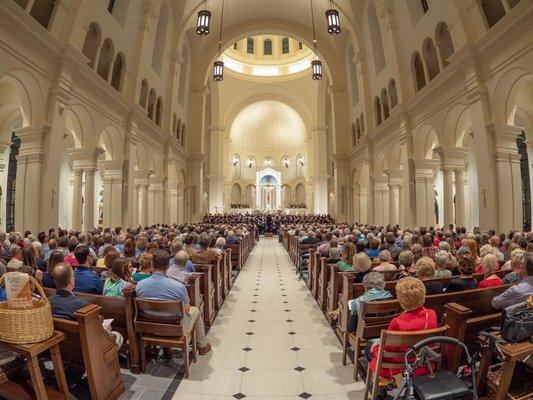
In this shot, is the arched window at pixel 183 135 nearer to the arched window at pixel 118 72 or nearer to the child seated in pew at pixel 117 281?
the arched window at pixel 118 72

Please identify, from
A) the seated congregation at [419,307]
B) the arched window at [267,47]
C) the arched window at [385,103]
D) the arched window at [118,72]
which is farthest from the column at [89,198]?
the arched window at [267,47]

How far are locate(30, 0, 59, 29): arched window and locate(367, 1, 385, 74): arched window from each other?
47.0 feet

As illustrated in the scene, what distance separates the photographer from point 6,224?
606 inches

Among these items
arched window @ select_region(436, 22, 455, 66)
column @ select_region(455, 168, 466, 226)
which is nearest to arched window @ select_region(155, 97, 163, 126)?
arched window @ select_region(436, 22, 455, 66)

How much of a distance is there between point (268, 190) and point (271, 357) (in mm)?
36896

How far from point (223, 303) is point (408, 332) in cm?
522

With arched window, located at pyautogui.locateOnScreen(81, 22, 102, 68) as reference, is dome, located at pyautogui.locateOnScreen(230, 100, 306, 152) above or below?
above

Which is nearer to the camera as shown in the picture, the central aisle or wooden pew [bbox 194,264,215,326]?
the central aisle

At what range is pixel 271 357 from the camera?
4676 millimetres

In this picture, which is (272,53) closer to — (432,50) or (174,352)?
(432,50)

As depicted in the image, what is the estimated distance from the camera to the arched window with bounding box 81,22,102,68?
40.5ft

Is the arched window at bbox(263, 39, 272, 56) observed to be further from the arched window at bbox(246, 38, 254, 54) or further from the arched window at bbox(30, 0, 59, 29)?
the arched window at bbox(30, 0, 59, 29)

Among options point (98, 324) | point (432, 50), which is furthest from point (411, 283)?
point (432, 50)

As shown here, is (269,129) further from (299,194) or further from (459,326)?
(459,326)
